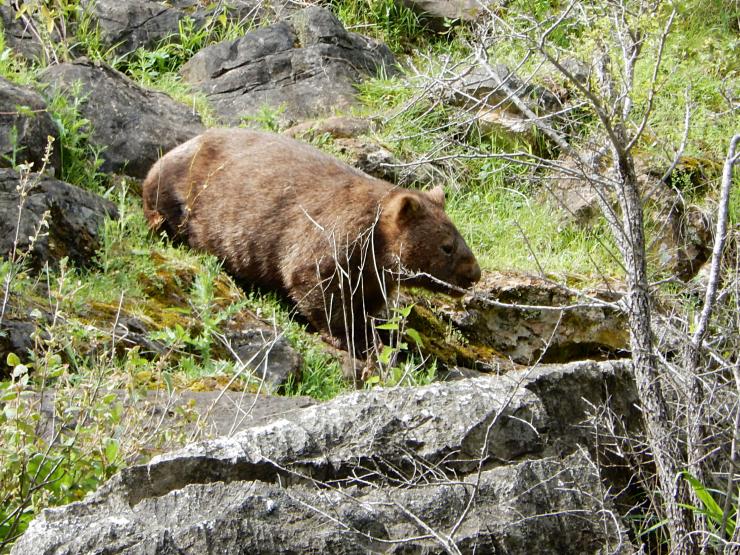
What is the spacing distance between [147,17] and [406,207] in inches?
192

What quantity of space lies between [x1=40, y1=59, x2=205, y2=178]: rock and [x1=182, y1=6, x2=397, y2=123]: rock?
1413 millimetres

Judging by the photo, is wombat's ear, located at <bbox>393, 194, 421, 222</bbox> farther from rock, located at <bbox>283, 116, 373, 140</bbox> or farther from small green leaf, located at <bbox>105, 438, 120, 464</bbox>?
small green leaf, located at <bbox>105, 438, 120, 464</bbox>

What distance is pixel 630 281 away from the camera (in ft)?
12.9

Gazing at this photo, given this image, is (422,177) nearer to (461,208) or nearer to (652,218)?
(461,208)

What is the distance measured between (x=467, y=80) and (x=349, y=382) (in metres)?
4.91

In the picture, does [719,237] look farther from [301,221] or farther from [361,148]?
[361,148]

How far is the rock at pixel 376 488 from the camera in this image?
3.00 m

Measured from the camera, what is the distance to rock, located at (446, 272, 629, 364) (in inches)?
307

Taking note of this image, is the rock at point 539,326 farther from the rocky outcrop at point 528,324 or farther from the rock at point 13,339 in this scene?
the rock at point 13,339

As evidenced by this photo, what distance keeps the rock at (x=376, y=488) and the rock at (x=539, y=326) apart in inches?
144

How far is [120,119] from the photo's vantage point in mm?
8406

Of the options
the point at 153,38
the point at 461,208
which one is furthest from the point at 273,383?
the point at 153,38

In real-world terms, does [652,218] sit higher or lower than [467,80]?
lower

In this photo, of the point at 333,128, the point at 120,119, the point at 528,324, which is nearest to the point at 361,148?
the point at 333,128
